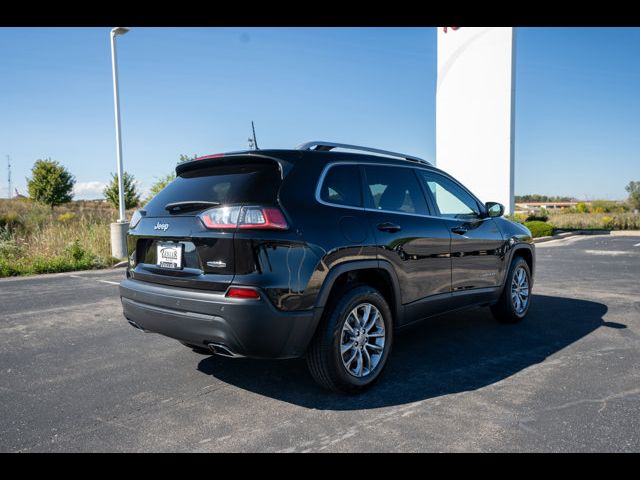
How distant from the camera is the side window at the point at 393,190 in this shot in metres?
3.91

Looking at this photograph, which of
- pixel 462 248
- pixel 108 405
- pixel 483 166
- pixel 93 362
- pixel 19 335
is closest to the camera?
pixel 108 405

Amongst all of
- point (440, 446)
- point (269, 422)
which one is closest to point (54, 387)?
point (269, 422)

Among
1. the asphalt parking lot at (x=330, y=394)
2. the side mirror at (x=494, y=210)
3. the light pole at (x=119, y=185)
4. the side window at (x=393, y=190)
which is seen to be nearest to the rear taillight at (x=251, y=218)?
the side window at (x=393, y=190)

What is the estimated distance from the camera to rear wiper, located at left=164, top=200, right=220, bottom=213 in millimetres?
3303

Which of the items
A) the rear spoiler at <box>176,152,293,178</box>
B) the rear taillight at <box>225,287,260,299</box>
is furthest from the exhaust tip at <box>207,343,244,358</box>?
the rear spoiler at <box>176,152,293,178</box>

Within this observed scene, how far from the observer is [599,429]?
9.66 ft

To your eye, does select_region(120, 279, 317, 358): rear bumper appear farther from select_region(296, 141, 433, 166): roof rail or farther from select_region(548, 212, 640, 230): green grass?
select_region(548, 212, 640, 230): green grass

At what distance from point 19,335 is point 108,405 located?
8.75 ft

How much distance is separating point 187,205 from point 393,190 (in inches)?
69.8

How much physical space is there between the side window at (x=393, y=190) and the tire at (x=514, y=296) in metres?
1.83

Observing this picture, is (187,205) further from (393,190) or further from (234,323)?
(393,190)

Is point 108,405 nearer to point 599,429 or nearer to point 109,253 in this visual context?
point 599,429

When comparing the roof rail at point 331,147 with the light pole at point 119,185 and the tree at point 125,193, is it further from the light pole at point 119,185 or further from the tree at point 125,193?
the tree at point 125,193

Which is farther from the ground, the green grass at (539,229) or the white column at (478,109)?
the white column at (478,109)
